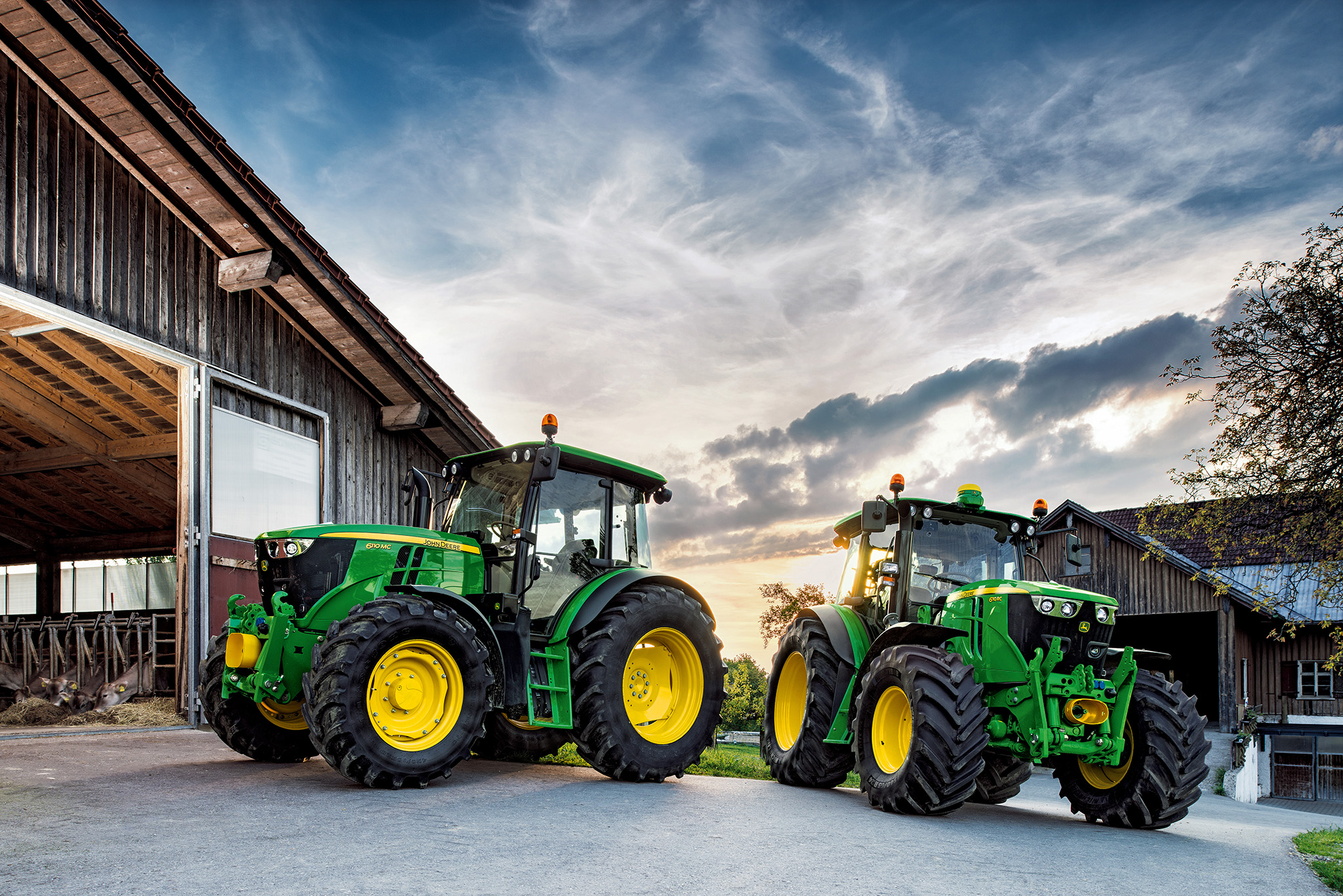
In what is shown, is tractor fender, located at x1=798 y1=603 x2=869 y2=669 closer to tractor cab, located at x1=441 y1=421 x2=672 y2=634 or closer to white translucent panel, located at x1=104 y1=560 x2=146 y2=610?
tractor cab, located at x1=441 y1=421 x2=672 y2=634

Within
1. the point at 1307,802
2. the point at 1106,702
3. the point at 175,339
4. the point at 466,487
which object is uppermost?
the point at 175,339

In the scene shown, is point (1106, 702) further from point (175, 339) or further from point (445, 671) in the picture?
point (175, 339)

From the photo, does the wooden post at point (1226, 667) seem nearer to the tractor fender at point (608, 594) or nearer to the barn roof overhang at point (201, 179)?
the barn roof overhang at point (201, 179)

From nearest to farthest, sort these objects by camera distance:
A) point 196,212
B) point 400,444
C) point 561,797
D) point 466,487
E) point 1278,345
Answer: point 561,797 < point 466,487 < point 196,212 < point 1278,345 < point 400,444

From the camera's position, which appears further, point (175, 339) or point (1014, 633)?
point (175, 339)

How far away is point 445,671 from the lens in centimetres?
668

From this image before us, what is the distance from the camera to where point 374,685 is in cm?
632

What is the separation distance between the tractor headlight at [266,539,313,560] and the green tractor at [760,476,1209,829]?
394cm

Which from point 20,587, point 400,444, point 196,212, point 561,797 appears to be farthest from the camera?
point 20,587

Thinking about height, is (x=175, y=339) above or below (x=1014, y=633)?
above

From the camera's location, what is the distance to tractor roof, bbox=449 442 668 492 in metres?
8.11

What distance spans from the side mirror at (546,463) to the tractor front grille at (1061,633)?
10.7ft

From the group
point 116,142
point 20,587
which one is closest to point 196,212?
point 116,142

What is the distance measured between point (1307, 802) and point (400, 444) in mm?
22555
